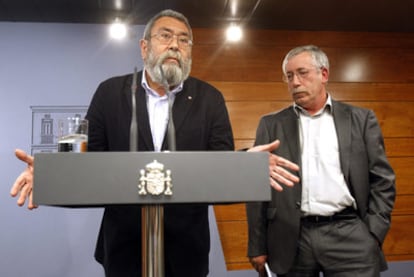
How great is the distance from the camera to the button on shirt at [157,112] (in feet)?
4.77

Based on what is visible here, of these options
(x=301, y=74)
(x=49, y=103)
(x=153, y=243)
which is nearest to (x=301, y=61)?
(x=301, y=74)

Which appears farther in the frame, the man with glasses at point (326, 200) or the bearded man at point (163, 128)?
the man with glasses at point (326, 200)

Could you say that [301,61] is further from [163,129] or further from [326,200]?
[163,129]

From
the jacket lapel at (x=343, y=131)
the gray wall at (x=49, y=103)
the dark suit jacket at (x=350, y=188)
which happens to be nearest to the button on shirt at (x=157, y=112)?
the dark suit jacket at (x=350, y=188)

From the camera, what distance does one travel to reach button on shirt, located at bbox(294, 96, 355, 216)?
183cm

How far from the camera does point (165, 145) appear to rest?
4.63 ft

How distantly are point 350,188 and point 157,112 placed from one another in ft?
3.18

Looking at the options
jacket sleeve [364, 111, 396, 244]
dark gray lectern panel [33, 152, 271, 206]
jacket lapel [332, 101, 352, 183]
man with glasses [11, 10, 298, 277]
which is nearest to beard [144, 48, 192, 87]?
man with glasses [11, 10, 298, 277]

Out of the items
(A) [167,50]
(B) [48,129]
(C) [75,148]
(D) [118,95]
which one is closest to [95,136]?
(D) [118,95]

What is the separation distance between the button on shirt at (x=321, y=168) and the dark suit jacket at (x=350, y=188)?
35 millimetres

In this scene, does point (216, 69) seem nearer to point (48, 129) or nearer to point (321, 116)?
point (48, 129)

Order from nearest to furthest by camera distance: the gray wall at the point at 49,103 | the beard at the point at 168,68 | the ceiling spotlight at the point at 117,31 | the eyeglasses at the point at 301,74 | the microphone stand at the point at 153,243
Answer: the microphone stand at the point at 153,243 < the beard at the point at 168,68 < the eyeglasses at the point at 301,74 < the gray wall at the point at 49,103 < the ceiling spotlight at the point at 117,31

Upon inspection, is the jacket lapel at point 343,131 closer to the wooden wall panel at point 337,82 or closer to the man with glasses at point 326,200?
the man with glasses at point 326,200

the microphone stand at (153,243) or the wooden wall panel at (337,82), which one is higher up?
the wooden wall panel at (337,82)
